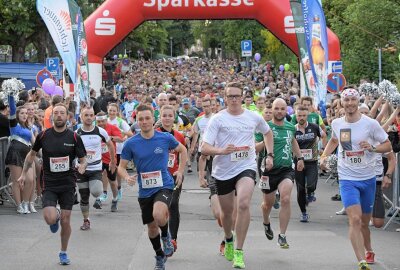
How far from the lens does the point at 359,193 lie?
884 cm

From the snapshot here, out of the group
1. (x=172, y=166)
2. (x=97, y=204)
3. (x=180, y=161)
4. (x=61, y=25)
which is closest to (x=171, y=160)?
A: (x=172, y=166)

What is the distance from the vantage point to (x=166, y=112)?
10.1 metres

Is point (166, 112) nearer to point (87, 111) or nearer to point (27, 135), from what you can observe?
point (87, 111)

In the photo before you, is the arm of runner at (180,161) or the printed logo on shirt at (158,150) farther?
the arm of runner at (180,161)

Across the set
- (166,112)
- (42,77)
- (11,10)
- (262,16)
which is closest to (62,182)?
(166,112)

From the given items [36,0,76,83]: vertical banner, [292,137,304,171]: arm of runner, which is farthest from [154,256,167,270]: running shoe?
[36,0,76,83]: vertical banner

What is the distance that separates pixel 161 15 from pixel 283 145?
52.1 ft

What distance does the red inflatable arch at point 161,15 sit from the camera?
2559 centimetres

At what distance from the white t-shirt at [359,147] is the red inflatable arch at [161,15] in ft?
55.2

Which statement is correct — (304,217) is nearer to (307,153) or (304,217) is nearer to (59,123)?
(307,153)

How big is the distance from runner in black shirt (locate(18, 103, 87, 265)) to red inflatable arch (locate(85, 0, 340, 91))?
53.8 ft

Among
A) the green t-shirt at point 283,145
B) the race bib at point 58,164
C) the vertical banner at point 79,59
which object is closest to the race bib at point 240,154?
the green t-shirt at point 283,145

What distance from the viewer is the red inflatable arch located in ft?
84.0

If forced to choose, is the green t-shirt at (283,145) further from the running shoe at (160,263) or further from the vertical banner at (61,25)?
the vertical banner at (61,25)
